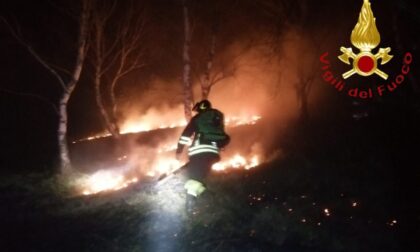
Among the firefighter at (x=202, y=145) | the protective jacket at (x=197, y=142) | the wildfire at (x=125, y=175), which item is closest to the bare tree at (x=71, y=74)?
the wildfire at (x=125, y=175)

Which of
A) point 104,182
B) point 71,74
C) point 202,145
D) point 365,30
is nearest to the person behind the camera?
point 202,145

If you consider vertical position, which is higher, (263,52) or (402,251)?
(263,52)

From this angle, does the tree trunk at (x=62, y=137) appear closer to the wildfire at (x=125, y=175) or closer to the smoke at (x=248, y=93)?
the wildfire at (x=125, y=175)

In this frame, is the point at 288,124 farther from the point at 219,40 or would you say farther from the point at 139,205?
the point at 139,205

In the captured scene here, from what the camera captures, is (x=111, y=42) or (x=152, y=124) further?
(x=152, y=124)

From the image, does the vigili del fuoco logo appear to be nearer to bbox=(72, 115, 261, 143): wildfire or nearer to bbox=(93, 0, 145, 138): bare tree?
bbox=(72, 115, 261, 143): wildfire

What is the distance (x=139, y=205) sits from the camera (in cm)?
915

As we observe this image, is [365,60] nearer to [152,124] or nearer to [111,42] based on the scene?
[152,124]

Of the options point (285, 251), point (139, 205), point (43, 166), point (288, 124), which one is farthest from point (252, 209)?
point (288, 124)

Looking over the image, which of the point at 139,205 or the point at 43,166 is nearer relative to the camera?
the point at 139,205

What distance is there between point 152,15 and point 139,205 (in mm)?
12345

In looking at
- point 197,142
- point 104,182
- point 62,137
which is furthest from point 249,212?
point 62,137

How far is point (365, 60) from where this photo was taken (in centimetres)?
1475

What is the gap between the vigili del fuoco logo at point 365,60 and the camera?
11.6m
